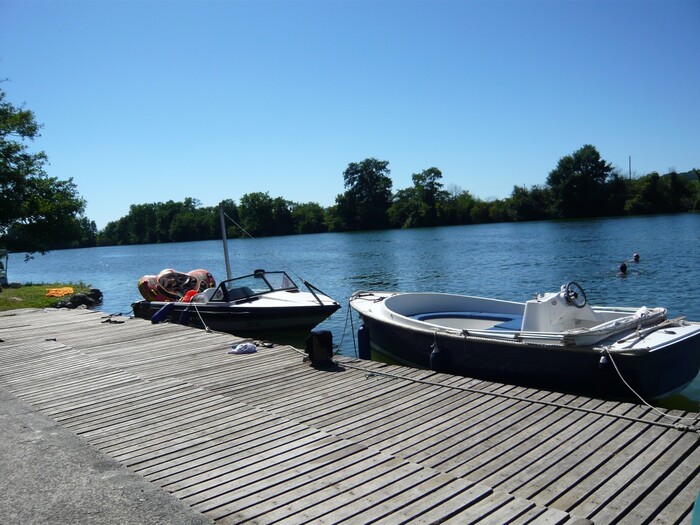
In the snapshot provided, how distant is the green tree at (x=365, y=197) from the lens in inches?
4117

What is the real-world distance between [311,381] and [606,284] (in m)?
18.9

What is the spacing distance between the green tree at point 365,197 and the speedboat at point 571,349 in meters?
93.5

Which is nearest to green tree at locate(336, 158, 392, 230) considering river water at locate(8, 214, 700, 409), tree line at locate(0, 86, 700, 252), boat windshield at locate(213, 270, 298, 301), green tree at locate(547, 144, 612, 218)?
tree line at locate(0, 86, 700, 252)

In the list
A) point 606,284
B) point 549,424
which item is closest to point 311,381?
point 549,424

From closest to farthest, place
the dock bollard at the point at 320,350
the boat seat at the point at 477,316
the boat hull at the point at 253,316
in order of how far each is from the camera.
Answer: the dock bollard at the point at 320,350, the boat seat at the point at 477,316, the boat hull at the point at 253,316

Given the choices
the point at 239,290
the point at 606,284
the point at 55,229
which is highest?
the point at 55,229

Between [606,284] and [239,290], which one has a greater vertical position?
[239,290]

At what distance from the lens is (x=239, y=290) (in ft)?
53.2

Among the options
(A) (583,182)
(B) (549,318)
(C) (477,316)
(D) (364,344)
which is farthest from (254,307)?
(A) (583,182)

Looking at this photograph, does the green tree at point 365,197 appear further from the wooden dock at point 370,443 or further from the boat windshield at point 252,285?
the wooden dock at point 370,443

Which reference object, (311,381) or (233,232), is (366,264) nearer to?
(311,381)

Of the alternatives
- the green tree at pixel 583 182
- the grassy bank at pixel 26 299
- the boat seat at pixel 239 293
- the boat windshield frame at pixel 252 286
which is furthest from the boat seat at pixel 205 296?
the green tree at pixel 583 182

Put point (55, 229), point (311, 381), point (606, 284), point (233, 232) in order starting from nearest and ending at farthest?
1. point (311, 381)
2. point (606, 284)
3. point (55, 229)
4. point (233, 232)

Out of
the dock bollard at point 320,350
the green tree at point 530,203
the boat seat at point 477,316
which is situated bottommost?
the boat seat at point 477,316
